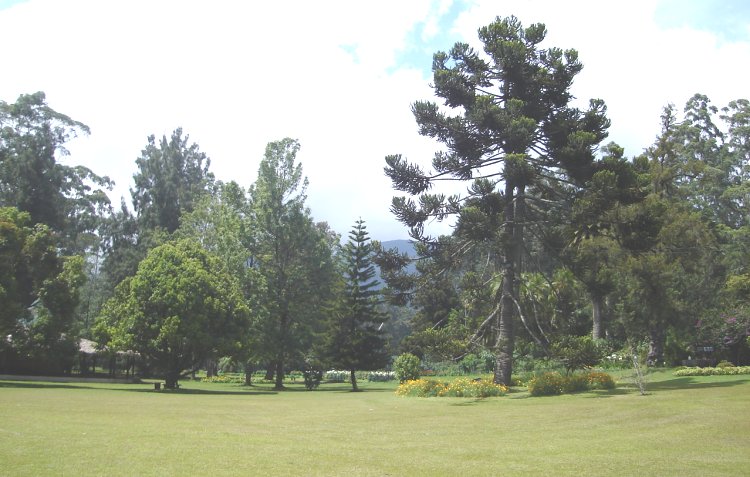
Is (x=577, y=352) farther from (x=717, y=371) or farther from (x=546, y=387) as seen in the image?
(x=717, y=371)

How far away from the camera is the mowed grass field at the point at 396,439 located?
8055mm

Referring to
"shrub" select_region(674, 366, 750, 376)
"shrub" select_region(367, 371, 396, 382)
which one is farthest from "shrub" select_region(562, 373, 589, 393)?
"shrub" select_region(367, 371, 396, 382)

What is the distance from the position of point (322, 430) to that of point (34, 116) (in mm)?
47237

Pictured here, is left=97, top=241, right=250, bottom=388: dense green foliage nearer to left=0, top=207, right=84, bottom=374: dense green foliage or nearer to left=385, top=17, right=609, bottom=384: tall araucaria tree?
left=0, top=207, right=84, bottom=374: dense green foliage

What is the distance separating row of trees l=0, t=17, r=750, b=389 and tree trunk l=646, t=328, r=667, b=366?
0.37 feet

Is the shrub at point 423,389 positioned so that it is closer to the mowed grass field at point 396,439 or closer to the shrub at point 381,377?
the mowed grass field at point 396,439

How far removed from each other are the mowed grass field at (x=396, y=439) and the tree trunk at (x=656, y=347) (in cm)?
1549

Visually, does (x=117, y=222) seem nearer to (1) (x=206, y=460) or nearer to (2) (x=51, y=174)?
(2) (x=51, y=174)

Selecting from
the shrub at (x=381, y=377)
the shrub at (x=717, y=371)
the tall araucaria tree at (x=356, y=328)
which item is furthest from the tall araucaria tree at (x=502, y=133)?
the shrub at (x=381, y=377)

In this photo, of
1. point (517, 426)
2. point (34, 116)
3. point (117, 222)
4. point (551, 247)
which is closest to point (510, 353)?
point (551, 247)

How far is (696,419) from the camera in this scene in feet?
39.5

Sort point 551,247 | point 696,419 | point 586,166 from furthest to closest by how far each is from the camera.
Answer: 1. point 551,247
2. point 586,166
3. point 696,419

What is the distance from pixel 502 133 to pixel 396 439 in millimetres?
14448

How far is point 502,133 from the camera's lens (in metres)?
22.7
